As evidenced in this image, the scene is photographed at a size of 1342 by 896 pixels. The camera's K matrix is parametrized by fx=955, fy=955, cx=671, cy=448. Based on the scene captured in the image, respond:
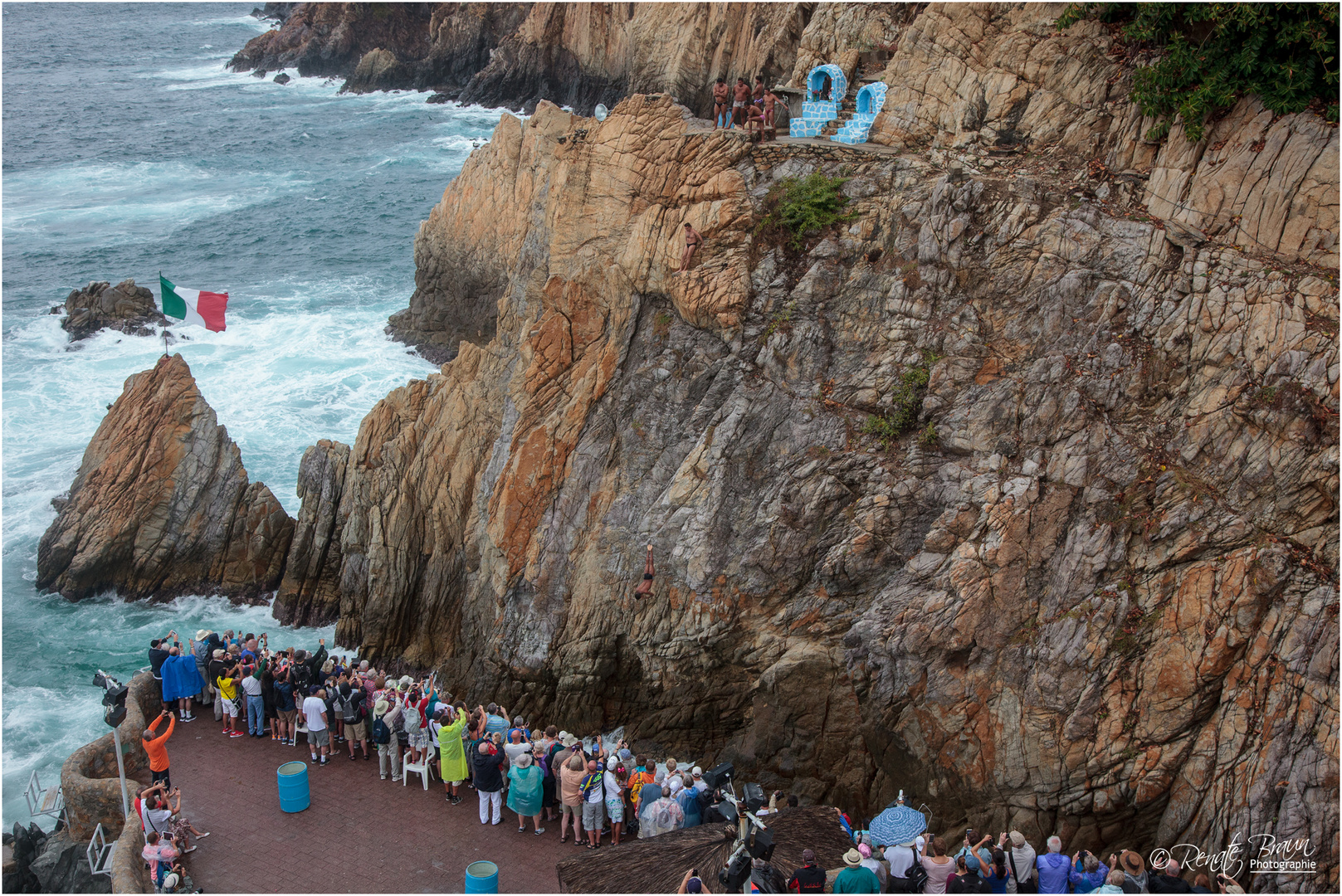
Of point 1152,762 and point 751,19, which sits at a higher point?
point 751,19

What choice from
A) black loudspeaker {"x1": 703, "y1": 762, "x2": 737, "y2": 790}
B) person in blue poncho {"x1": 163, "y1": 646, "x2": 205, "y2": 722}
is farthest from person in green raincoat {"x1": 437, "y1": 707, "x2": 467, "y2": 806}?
person in blue poncho {"x1": 163, "y1": 646, "x2": 205, "y2": 722}

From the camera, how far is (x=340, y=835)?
44.7 feet

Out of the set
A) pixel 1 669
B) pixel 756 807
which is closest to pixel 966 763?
pixel 756 807

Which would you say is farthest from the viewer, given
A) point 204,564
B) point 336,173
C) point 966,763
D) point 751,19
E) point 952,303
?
point 336,173

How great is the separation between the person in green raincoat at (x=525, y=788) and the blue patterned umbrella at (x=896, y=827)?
15.6 feet

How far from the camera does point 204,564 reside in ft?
79.6

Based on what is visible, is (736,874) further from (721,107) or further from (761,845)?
(721,107)

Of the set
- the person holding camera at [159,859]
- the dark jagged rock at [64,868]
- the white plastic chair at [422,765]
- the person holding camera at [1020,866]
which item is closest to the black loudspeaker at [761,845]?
the person holding camera at [1020,866]

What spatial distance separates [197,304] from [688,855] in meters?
17.7

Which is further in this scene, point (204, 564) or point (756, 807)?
point (204, 564)

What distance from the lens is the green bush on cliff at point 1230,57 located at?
A: 1398 centimetres

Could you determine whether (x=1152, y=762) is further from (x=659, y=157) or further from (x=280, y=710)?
(x=659, y=157)

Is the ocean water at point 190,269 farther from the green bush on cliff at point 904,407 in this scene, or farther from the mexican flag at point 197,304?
the green bush on cliff at point 904,407

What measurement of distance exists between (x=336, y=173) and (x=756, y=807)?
5295 cm
